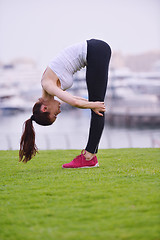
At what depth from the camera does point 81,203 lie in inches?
113

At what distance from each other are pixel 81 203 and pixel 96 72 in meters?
1.85

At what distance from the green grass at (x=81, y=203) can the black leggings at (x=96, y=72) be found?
22.5 inches

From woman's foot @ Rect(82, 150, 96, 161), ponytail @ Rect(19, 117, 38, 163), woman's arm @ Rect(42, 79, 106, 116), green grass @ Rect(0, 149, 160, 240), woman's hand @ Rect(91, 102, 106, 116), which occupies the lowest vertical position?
green grass @ Rect(0, 149, 160, 240)

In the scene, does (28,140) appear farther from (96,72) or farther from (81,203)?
(81,203)

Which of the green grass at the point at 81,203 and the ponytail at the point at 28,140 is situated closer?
the green grass at the point at 81,203

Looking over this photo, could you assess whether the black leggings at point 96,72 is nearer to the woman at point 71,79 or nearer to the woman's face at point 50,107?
the woman at point 71,79

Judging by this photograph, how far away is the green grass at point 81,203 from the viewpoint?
2.29 meters

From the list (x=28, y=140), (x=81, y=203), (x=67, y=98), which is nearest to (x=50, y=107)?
(x=67, y=98)

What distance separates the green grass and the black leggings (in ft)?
1.88

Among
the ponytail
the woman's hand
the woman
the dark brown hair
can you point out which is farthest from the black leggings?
the ponytail

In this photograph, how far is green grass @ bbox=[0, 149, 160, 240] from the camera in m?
2.29

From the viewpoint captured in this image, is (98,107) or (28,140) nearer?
(98,107)

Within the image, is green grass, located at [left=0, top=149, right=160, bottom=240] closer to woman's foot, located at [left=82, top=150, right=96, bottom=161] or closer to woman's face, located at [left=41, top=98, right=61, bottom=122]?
woman's foot, located at [left=82, top=150, right=96, bottom=161]

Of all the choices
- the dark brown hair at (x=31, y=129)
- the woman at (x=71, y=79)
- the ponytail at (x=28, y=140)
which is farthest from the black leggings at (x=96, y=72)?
the ponytail at (x=28, y=140)
